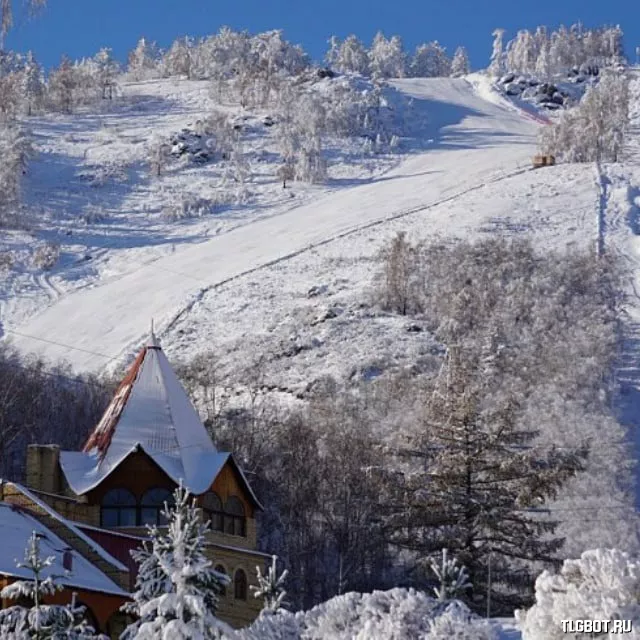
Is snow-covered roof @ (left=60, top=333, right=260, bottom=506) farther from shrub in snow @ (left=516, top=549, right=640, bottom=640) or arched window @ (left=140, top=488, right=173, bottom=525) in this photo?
shrub in snow @ (left=516, top=549, right=640, bottom=640)

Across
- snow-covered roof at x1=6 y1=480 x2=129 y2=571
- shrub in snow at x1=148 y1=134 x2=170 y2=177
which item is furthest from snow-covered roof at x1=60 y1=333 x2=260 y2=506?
shrub in snow at x1=148 y1=134 x2=170 y2=177

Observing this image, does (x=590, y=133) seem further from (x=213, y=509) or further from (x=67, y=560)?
(x=67, y=560)

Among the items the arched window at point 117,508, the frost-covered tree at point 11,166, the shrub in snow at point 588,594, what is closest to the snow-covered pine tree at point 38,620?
the shrub in snow at point 588,594

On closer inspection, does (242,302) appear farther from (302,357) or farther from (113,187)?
(113,187)

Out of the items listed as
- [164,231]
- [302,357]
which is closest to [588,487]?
[302,357]

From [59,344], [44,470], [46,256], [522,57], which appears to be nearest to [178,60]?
[522,57]

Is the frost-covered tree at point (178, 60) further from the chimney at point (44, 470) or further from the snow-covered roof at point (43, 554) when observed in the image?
the snow-covered roof at point (43, 554)

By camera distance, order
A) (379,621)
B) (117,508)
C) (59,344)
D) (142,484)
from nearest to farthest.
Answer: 1. (379,621)
2. (117,508)
3. (142,484)
4. (59,344)
